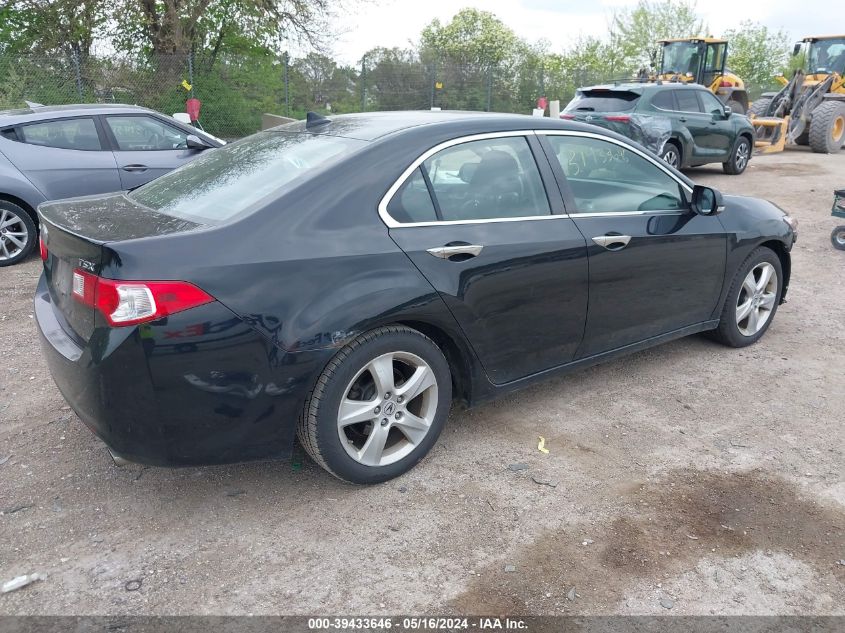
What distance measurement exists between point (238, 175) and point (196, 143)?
4274 millimetres

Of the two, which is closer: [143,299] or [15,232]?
[143,299]

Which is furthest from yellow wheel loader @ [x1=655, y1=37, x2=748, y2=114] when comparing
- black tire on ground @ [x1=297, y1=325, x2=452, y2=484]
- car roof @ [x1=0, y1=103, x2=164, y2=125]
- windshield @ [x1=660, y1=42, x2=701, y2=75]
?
black tire on ground @ [x1=297, y1=325, x2=452, y2=484]

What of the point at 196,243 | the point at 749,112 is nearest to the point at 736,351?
the point at 196,243

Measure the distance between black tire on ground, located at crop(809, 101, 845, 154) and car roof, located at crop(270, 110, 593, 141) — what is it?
16349mm

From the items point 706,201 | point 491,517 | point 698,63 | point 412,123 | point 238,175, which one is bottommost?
point 491,517

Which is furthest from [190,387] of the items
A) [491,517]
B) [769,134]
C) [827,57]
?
[827,57]

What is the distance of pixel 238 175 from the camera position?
11.0 feet

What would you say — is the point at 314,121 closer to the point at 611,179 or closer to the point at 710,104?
the point at 611,179

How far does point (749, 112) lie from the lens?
1877 cm

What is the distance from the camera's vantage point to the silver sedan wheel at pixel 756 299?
4.92 m

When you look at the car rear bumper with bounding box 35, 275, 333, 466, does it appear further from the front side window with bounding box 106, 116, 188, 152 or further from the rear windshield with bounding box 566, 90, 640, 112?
the rear windshield with bounding box 566, 90, 640, 112

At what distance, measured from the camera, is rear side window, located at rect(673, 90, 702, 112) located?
12.4 meters

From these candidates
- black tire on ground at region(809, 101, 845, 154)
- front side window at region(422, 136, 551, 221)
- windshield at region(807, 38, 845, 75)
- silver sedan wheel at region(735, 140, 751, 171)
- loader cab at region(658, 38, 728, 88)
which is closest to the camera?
front side window at region(422, 136, 551, 221)

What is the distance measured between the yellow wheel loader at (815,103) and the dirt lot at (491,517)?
15107mm
